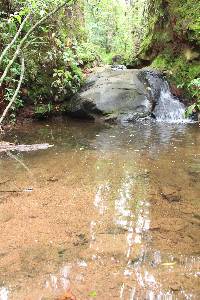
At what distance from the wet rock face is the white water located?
0.62ft

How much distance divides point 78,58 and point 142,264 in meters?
9.45

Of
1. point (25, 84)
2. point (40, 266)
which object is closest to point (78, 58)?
point (25, 84)

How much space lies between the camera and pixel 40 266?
9.51ft

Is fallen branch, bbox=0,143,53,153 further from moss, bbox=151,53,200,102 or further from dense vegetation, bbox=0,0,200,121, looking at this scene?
moss, bbox=151,53,200,102

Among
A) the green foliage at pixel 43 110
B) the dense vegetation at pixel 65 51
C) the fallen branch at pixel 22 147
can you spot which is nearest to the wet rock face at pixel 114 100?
the dense vegetation at pixel 65 51

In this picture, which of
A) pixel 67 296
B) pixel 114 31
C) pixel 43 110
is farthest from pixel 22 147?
pixel 114 31

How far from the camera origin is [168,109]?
1008 cm

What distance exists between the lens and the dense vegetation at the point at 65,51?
27.5ft

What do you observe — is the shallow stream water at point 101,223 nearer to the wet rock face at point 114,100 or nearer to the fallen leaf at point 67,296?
the fallen leaf at point 67,296

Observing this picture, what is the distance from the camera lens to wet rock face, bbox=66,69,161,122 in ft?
31.5

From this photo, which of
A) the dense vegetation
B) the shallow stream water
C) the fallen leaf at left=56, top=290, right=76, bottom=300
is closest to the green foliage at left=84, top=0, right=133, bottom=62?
the dense vegetation

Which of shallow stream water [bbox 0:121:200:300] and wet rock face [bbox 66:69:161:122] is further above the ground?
wet rock face [bbox 66:69:161:122]

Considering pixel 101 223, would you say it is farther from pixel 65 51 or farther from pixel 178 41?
pixel 178 41

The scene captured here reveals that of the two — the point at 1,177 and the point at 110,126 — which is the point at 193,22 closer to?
the point at 110,126
